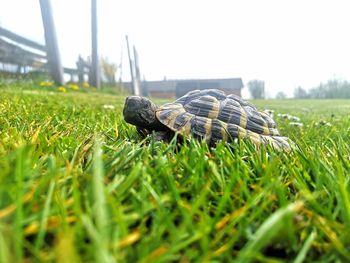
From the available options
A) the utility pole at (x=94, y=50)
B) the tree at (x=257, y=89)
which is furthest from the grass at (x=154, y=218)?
the tree at (x=257, y=89)

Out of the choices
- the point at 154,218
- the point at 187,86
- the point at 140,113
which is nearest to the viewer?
the point at 154,218

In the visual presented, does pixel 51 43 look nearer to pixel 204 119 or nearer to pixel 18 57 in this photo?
pixel 18 57

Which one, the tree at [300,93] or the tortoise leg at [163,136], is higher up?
the tortoise leg at [163,136]

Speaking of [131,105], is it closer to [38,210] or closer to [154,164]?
[154,164]

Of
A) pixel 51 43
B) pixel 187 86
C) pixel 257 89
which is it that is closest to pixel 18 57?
pixel 51 43

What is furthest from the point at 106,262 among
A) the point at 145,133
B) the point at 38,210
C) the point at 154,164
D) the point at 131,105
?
the point at 145,133

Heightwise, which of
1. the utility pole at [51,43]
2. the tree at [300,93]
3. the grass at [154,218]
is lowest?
the tree at [300,93]

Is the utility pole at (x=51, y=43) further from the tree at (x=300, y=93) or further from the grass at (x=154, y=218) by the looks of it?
the tree at (x=300, y=93)

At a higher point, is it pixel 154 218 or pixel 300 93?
pixel 154 218
